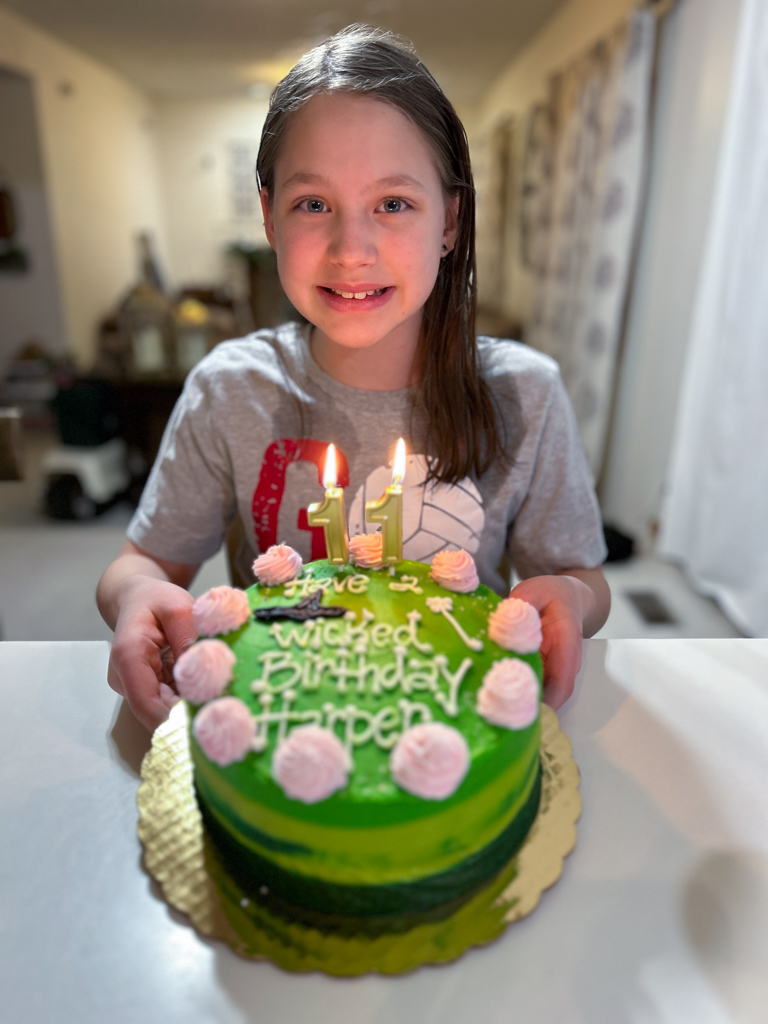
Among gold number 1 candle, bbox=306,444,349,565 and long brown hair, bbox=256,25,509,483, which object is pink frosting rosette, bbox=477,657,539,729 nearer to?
gold number 1 candle, bbox=306,444,349,565

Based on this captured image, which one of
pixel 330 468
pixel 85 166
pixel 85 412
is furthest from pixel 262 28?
pixel 330 468

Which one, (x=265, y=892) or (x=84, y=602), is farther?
(x=84, y=602)

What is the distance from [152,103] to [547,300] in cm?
665

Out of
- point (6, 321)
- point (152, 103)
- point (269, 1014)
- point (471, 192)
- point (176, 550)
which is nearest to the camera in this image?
point (269, 1014)

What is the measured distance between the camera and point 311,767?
1.67 ft

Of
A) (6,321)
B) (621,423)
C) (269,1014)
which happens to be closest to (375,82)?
(269,1014)

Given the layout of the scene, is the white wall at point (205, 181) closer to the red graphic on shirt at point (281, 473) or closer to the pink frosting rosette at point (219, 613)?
the red graphic on shirt at point (281, 473)

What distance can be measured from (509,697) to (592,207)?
324 centimetres

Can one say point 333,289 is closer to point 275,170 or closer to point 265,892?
point 275,170

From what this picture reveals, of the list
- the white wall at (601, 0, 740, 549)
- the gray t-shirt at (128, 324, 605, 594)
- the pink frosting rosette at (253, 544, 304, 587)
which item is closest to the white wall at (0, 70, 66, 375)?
the white wall at (601, 0, 740, 549)

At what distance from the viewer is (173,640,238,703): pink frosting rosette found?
602mm

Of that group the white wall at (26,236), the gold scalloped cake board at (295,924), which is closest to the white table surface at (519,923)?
the gold scalloped cake board at (295,924)

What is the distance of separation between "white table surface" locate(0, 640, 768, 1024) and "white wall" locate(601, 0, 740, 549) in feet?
7.94

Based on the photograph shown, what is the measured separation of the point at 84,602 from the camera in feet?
8.97
